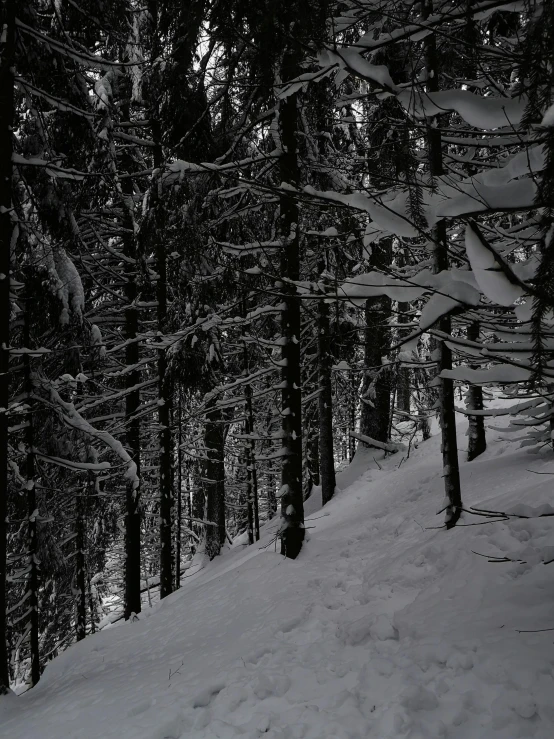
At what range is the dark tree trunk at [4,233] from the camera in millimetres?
5652

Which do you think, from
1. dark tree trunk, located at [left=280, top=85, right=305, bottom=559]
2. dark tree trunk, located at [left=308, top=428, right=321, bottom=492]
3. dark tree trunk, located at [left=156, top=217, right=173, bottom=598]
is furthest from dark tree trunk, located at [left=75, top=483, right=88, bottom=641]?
dark tree trunk, located at [left=280, top=85, right=305, bottom=559]

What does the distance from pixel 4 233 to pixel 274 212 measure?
15.3ft

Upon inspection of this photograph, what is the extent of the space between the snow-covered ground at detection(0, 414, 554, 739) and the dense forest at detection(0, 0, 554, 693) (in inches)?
30.8

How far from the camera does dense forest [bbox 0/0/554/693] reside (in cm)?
221

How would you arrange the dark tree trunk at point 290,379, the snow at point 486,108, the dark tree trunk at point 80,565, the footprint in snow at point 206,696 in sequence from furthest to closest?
1. the dark tree trunk at point 80,565
2. the dark tree trunk at point 290,379
3. the footprint in snow at point 206,696
4. the snow at point 486,108

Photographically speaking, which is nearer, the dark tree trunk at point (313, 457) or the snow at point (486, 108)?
the snow at point (486, 108)

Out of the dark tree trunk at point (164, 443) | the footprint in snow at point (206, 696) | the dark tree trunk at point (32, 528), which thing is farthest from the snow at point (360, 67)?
the dark tree trunk at point (164, 443)

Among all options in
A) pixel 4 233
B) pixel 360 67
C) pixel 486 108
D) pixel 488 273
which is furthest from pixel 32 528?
pixel 486 108

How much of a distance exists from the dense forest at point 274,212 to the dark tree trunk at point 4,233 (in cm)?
3

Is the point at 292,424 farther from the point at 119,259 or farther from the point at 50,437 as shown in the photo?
the point at 119,259

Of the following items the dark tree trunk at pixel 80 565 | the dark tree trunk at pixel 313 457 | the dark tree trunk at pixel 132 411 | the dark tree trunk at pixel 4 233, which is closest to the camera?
the dark tree trunk at pixel 4 233

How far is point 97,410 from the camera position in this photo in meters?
13.0

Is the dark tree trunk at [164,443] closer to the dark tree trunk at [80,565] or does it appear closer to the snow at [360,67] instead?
the dark tree trunk at [80,565]

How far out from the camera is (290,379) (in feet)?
25.4
